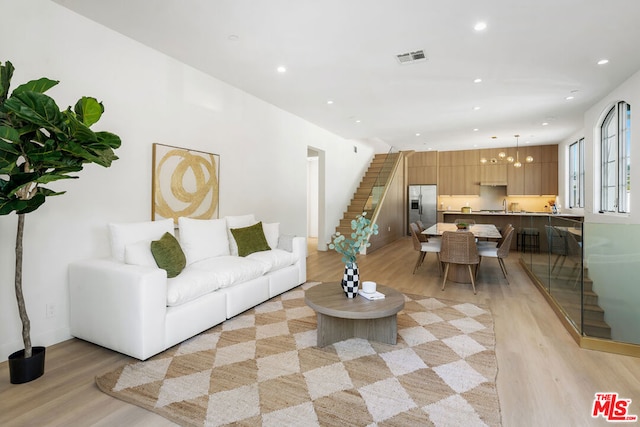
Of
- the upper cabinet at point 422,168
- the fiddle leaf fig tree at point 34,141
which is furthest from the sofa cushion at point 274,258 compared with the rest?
the upper cabinet at point 422,168

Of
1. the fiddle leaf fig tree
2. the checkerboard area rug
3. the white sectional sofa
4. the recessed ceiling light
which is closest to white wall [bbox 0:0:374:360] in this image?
the white sectional sofa

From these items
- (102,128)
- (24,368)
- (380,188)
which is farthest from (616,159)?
(24,368)

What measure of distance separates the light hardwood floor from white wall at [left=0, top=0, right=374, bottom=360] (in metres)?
0.60

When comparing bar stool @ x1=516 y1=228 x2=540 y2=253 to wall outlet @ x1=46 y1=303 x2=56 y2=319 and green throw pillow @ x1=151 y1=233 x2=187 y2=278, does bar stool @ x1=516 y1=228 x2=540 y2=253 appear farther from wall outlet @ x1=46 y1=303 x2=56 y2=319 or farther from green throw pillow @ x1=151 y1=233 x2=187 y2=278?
wall outlet @ x1=46 y1=303 x2=56 y2=319

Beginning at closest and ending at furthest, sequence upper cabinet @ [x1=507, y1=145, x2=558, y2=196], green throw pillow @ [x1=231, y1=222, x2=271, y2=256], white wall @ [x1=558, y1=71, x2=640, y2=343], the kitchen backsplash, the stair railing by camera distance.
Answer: white wall @ [x1=558, y1=71, x2=640, y2=343] < green throw pillow @ [x1=231, y1=222, x2=271, y2=256] < the stair railing < upper cabinet @ [x1=507, y1=145, x2=558, y2=196] < the kitchen backsplash

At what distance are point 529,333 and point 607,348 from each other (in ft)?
1.83

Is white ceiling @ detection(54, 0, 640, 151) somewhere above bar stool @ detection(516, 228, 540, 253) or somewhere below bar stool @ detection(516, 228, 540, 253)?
above

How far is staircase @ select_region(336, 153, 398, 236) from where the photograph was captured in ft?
26.9

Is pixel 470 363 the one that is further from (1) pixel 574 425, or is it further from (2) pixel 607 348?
(2) pixel 607 348

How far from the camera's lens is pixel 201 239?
3.70m

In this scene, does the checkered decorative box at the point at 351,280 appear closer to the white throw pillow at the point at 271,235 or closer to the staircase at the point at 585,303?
the white throw pillow at the point at 271,235

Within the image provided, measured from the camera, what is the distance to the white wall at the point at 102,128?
2.58 m

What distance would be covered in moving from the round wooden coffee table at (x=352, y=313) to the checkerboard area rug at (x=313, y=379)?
3.4 inches

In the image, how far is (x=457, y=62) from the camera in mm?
3783
